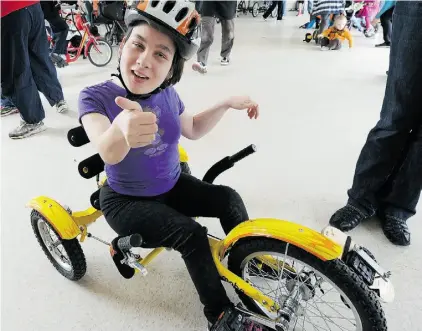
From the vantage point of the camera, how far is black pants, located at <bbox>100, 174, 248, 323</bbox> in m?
0.87

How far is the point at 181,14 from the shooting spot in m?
0.81

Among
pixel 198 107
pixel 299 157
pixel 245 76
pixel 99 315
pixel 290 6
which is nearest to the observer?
pixel 99 315

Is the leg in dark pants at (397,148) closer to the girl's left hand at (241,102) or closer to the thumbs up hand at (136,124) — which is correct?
the girl's left hand at (241,102)

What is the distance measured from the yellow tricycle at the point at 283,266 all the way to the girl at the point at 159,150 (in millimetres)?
67

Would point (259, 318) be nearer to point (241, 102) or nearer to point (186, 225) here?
point (186, 225)

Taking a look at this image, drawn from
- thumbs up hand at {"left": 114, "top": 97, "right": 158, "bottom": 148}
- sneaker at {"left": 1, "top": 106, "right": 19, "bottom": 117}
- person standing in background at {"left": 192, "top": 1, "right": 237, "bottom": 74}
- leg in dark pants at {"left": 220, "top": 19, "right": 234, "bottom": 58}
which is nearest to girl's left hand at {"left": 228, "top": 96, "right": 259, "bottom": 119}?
thumbs up hand at {"left": 114, "top": 97, "right": 158, "bottom": 148}

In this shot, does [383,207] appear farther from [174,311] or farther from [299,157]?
[174,311]

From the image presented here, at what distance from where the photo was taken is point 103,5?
3.98m

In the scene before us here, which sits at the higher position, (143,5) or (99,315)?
(143,5)

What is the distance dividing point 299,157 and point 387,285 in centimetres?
115

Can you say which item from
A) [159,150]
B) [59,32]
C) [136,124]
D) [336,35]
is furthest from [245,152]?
[336,35]

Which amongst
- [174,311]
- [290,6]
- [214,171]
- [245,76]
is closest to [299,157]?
[214,171]

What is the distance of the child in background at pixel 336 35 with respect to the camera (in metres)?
4.49

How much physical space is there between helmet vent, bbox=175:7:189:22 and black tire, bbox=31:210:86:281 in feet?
2.37
